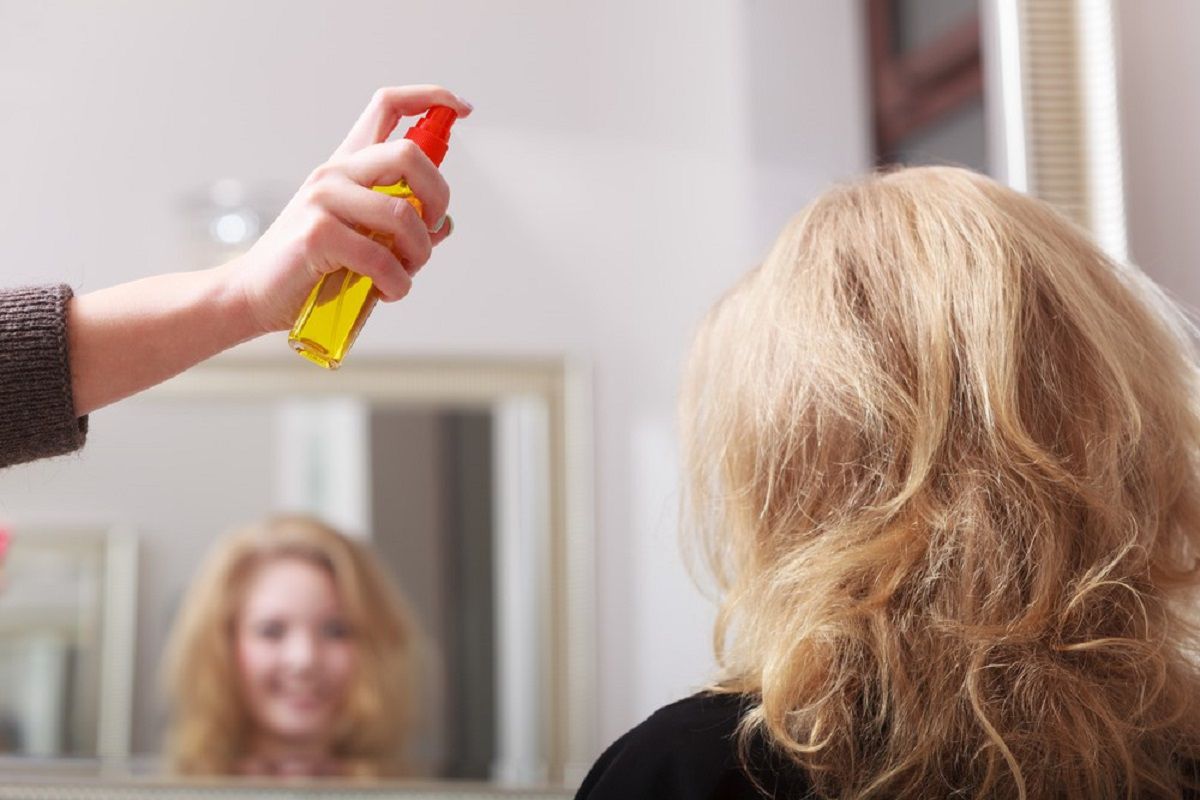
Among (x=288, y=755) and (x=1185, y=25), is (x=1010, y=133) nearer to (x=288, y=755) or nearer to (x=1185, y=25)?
(x=1185, y=25)

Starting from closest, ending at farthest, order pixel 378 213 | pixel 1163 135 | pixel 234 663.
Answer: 1. pixel 378 213
2. pixel 1163 135
3. pixel 234 663

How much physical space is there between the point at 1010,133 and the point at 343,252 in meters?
0.75

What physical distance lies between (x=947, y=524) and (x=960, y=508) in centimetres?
1

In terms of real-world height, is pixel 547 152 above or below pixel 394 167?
above

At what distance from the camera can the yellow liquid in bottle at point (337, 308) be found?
1.79 feet

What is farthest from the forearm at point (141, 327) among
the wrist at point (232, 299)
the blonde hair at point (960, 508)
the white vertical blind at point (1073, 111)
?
the white vertical blind at point (1073, 111)

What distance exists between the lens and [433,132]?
0.57 m

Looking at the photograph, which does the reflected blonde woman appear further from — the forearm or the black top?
the forearm

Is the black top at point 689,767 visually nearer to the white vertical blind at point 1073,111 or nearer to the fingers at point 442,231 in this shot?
the fingers at point 442,231

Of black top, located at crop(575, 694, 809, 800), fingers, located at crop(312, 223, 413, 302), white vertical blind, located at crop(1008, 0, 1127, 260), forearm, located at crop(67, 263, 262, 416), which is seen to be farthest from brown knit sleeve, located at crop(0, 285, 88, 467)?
white vertical blind, located at crop(1008, 0, 1127, 260)

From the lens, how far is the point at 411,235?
0.54 meters

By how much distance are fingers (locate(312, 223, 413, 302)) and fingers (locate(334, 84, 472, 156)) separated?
6 cm

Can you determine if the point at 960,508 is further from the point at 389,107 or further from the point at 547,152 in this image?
the point at 547,152

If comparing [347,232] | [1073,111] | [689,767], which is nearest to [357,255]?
[347,232]
